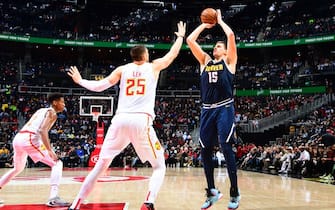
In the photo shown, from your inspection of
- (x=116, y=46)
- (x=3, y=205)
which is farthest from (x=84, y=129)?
(x=3, y=205)

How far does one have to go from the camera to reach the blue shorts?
204 inches

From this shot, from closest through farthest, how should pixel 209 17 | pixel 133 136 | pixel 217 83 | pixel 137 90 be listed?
pixel 133 136
pixel 137 90
pixel 217 83
pixel 209 17

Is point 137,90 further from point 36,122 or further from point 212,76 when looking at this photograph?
point 36,122

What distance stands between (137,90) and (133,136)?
20.3 inches

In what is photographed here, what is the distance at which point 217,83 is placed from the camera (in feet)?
17.5

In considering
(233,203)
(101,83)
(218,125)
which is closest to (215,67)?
(218,125)

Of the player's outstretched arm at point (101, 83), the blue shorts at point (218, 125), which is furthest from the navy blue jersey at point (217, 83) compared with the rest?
the player's outstretched arm at point (101, 83)

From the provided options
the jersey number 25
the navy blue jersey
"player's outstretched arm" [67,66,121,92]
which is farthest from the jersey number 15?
"player's outstretched arm" [67,66,121,92]

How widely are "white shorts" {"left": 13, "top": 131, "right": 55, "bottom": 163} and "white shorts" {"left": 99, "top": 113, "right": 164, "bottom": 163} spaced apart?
1932mm

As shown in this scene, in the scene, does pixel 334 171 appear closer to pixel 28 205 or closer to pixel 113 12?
pixel 28 205

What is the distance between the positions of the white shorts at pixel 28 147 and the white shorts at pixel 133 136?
1932 millimetres

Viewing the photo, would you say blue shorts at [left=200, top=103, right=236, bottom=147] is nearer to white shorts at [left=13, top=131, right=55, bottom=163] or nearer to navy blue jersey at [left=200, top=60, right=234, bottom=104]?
navy blue jersey at [left=200, top=60, right=234, bottom=104]

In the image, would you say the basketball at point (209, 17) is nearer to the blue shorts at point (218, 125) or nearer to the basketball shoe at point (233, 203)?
the blue shorts at point (218, 125)

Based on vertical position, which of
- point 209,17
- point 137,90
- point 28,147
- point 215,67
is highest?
point 209,17
